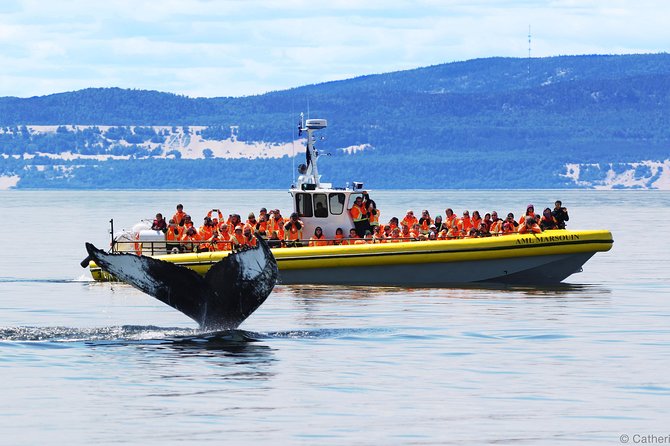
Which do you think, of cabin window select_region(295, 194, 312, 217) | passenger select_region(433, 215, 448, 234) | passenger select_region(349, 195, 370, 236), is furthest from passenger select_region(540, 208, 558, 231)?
cabin window select_region(295, 194, 312, 217)

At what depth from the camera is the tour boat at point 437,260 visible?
34.9 metres

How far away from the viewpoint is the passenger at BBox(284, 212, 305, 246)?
36.3 m

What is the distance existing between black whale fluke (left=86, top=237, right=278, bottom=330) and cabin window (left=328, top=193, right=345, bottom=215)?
1483 centimetres

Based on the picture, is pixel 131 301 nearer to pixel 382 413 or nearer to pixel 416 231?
pixel 416 231

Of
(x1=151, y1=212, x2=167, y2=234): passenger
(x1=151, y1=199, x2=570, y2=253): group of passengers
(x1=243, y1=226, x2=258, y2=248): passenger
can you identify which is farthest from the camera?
(x1=151, y1=212, x2=167, y2=234): passenger

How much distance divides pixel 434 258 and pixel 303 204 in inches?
152

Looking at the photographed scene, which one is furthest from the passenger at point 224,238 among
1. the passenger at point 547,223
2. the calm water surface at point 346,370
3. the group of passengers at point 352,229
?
the passenger at point 547,223

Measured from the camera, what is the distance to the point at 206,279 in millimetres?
21234

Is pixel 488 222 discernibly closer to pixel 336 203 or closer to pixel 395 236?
pixel 395 236

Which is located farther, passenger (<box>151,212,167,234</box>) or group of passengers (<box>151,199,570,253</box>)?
passenger (<box>151,212,167,234</box>)

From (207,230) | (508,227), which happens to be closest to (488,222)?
(508,227)

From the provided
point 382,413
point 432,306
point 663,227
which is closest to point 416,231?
point 432,306

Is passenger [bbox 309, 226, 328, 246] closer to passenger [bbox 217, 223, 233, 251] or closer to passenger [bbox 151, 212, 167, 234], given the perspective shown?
passenger [bbox 217, 223, 233, 251]

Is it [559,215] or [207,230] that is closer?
[207,230]
